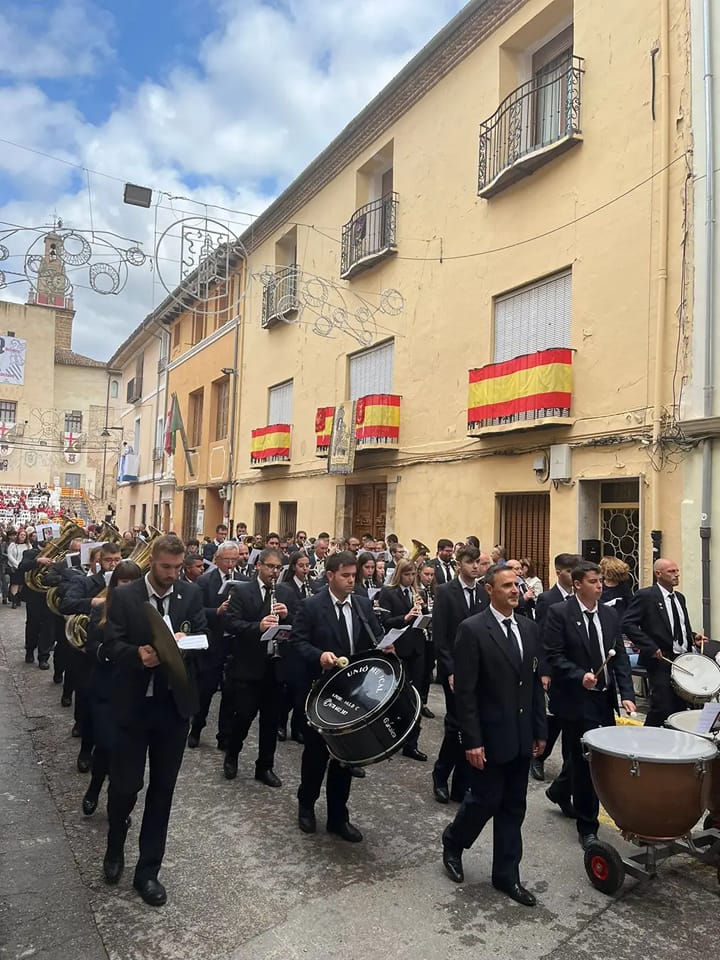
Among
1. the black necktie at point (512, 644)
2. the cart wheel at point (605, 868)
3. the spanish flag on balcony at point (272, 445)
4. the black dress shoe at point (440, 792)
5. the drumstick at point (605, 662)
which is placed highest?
the spanish flag on balcony at point (272, 445)

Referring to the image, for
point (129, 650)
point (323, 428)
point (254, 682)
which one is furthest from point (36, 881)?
point (323, 428)

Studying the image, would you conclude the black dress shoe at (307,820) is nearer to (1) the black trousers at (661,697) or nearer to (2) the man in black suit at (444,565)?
(1) the black trousers at (661,697)

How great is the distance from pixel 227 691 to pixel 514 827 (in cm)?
312

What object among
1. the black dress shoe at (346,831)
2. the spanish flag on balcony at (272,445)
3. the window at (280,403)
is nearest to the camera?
the black dress shoe at (346,831)

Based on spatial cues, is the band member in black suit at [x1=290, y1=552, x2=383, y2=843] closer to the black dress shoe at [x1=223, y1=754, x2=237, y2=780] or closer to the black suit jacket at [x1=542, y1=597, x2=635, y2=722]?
the black dress shoe at [x1=223, y1=754, x2=237, y2=780]

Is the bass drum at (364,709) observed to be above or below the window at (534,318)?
below

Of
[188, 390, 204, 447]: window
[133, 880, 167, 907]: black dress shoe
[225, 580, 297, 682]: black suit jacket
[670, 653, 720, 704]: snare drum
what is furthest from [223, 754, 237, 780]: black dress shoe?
[188, 390, 204, 447]: window

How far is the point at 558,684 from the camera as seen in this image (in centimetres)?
513

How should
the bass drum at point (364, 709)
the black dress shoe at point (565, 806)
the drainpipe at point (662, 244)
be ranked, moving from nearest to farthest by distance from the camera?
the bass drum at point (364, 709)
the black dress shoe at point (565, 806)
the drainpipe at point (662, 244)

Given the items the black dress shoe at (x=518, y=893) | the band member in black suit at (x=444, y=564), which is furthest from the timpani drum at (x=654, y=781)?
the band member in black suit at (x=444, y=564)

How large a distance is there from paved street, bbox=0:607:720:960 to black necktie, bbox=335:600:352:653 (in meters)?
1.21

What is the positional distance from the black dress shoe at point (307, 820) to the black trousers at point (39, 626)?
20.8 ft

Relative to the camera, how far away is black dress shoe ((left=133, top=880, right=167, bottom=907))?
3893 mm

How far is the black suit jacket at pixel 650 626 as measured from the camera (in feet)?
20.2
